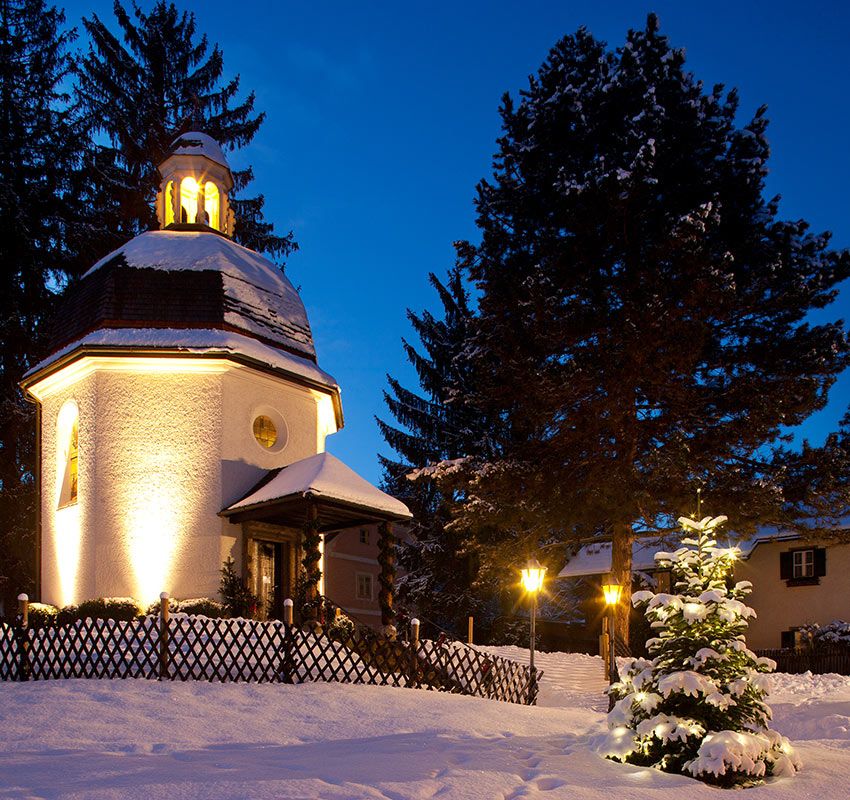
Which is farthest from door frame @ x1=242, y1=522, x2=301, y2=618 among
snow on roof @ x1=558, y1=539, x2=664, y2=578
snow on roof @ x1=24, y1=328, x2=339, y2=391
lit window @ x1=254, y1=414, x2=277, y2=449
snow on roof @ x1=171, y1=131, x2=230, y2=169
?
snow on roof @ x1=558, y1=539, x2=664, y2=578

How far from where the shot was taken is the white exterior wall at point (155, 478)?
688 inches

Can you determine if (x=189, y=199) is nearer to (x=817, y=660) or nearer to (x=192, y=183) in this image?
(x=192, y=183)

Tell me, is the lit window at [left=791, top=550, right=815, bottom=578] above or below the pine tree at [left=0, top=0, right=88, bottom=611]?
below

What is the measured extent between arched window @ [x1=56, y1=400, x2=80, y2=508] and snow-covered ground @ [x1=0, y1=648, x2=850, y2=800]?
25.3 ft

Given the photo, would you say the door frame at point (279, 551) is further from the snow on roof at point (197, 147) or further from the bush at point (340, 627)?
the snow on roof at point (197, 147)

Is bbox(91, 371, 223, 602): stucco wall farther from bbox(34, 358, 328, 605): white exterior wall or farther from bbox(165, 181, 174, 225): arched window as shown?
bbox(165, 181, 174, 225): arched window

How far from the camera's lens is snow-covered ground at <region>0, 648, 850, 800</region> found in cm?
679

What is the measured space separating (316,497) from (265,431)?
Answer: 3.79 m

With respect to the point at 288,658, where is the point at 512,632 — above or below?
below

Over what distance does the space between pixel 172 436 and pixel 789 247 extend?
16082 mm

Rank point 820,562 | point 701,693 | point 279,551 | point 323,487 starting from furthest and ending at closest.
Answer: point 820,562
point 279,551
point 323,487
point 701,693

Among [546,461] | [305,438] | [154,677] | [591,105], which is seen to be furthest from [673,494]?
[154,677]

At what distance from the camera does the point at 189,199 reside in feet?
77.8

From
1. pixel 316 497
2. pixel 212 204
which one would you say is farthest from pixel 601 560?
pixel 316 497
